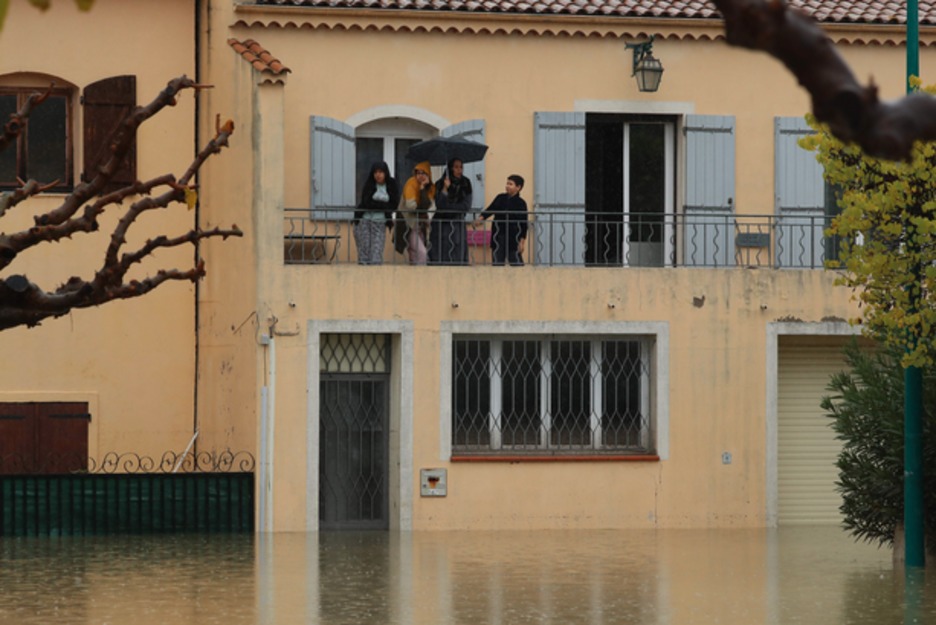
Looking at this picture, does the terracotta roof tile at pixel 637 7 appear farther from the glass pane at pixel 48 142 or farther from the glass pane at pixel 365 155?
the glass pane at pixel 48 142

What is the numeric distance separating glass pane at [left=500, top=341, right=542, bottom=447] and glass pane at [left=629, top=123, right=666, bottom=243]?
8.58ft

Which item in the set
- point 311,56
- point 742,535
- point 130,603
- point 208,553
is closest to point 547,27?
point 311,56

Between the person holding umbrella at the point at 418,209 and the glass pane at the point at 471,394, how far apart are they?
1361mm

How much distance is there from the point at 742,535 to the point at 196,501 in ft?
23.0

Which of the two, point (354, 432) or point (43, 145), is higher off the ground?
point (43, 145)

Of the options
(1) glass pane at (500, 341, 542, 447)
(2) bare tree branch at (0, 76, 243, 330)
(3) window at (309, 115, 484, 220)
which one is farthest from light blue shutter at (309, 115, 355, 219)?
(2) bare tree branch at (0, 76, 243, 330)

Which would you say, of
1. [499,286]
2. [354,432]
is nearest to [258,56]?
[499,286]

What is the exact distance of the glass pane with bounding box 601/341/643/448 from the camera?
24703 mm

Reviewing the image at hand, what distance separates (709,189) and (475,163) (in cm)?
330

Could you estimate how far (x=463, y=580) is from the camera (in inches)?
709

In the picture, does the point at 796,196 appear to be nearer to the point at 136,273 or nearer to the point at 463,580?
the point at 136,273

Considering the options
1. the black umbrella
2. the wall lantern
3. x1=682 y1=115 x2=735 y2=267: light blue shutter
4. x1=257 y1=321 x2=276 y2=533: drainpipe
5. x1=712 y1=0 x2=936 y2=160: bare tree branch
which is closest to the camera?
x1=712 y1=0 x2=936 y2=160: bare tree branch

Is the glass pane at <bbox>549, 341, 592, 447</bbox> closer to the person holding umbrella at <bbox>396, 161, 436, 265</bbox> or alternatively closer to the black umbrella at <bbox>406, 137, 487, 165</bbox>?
the person holding umbrella at <bbox>396, 161, 436, 265</bbox>

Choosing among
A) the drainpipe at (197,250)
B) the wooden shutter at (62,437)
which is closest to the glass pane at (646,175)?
the drainpipe at (197,250)
